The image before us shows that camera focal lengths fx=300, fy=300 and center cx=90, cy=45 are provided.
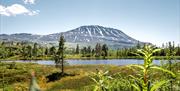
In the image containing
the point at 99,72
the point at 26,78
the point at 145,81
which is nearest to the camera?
the point at 145,81

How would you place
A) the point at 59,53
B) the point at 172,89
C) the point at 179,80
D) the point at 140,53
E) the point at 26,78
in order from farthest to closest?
the point at 59,53
the point at 26,78
the point at 179,80
the point at 172,89
the point at 140,53

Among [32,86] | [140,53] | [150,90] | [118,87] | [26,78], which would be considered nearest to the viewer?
[32,86]

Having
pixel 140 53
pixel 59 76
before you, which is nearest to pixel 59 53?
pixel 59 76

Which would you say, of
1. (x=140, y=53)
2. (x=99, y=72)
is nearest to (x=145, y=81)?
(x=140, y=53)

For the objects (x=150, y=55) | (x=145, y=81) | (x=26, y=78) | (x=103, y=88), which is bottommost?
(x=26, y=78)

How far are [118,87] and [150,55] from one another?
239 inches

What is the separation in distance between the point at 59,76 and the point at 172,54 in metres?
65.7

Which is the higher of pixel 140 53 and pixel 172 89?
pixel 140 53

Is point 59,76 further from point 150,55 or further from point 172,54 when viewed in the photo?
point 150,55

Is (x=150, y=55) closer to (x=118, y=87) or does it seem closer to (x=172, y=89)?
(x=172, y=89)

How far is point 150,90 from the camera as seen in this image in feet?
6.06

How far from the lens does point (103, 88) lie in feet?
11.1

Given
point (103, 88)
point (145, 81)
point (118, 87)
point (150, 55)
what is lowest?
point (118, 87)

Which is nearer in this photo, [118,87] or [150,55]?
[150,55]
